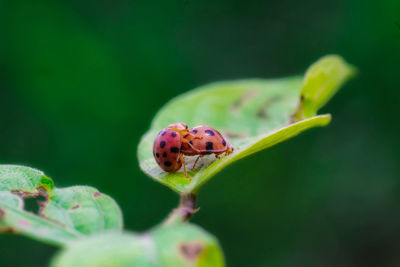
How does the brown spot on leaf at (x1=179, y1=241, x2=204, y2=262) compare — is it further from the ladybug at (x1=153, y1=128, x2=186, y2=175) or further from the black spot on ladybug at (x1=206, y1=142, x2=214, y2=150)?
the black spot on ladybug at (x1=206, y1=142, x2=214, y2=150)

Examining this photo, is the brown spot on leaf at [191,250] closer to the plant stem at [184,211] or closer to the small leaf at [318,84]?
the plant stem at [184,211]

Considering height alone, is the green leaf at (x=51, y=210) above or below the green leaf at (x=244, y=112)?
below

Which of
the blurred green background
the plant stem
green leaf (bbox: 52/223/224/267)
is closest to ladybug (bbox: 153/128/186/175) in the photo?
the plant stem

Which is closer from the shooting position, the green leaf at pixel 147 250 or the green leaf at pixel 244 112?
the green leaf at pixel 147 250

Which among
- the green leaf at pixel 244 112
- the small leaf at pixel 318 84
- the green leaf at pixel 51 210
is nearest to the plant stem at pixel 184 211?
the green leaf at pixel 244 112

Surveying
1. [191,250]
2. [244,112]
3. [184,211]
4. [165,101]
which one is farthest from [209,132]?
[165,101]

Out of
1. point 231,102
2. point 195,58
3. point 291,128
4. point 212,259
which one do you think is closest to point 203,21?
point 195,58
